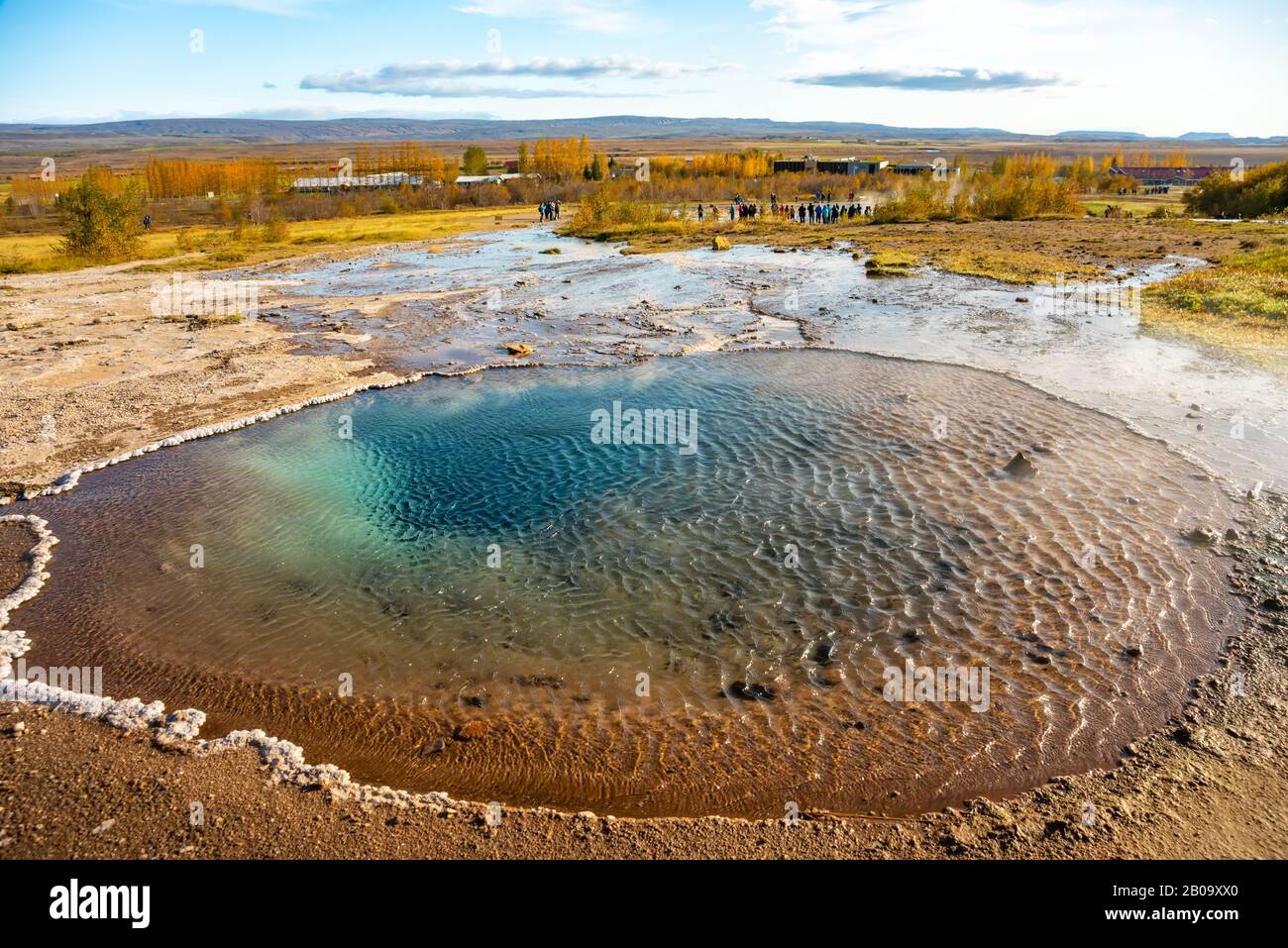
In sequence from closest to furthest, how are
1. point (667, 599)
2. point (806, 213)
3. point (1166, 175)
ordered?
point (667, 599), point (806, 213), point (1166, 175)

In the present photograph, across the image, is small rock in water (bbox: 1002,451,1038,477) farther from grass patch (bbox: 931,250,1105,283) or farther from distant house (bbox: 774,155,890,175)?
distant house (bbox: 774,155,890,175)

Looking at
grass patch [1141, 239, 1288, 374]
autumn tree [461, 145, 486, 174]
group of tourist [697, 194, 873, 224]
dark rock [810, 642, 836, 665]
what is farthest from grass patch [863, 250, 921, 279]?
autumn tree [461, 145, 486, 174]

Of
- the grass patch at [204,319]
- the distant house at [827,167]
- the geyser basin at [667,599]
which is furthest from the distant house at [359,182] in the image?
the geyser basin at [667,599]

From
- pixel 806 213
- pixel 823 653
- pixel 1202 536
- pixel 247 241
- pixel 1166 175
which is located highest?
pixel 1166 175

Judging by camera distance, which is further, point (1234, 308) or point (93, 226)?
point (93, 226)

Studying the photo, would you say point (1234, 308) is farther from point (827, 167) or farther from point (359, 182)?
point (359, 182)

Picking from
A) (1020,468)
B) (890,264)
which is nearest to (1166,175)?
(890,264)

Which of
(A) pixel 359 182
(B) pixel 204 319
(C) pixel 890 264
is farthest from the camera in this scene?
(A) pixel 359 182
